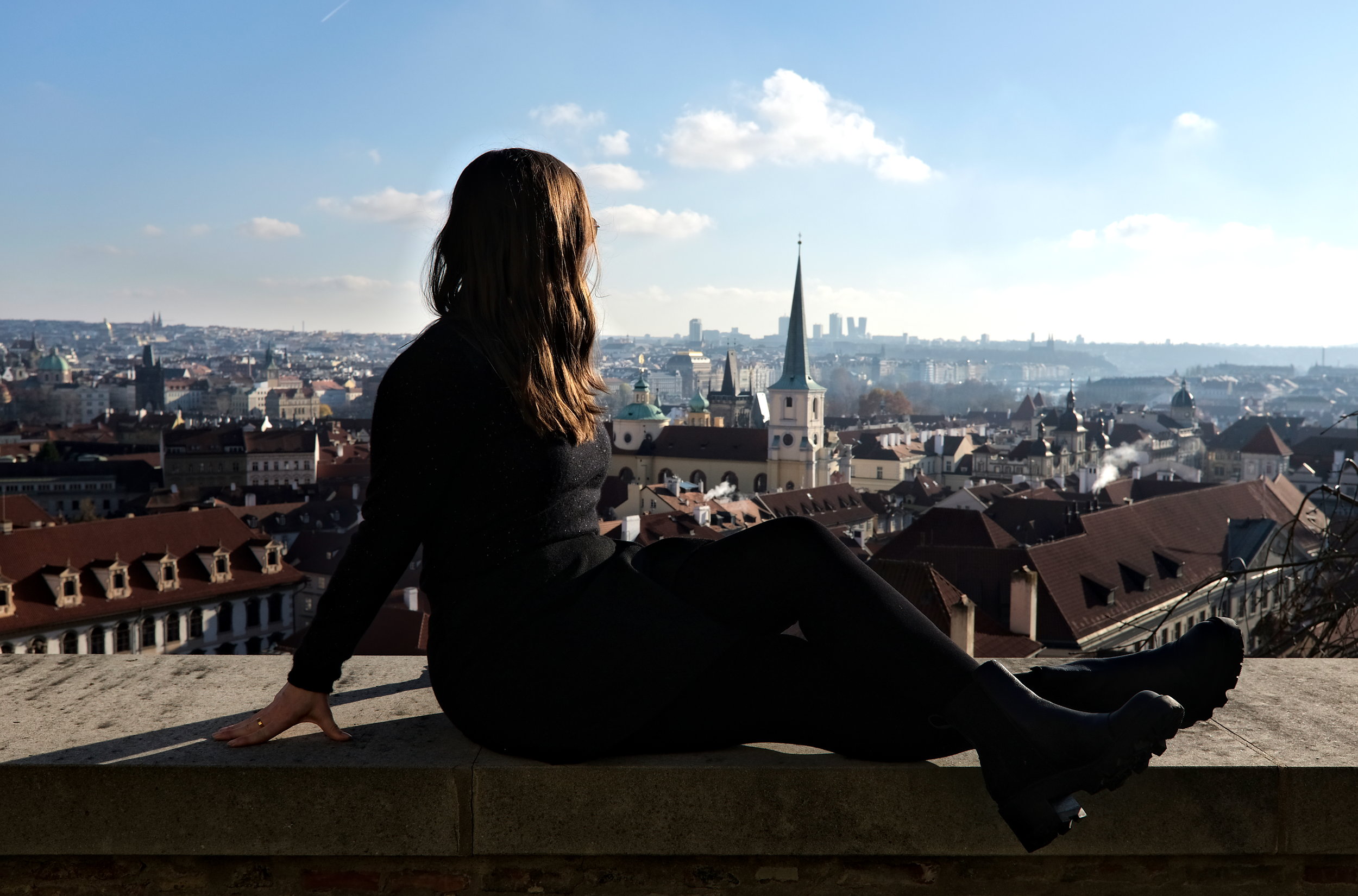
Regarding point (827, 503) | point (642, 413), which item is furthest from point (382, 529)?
point (642, 413)

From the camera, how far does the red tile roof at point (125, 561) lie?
27609 mm

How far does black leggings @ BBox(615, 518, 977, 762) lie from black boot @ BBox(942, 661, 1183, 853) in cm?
7

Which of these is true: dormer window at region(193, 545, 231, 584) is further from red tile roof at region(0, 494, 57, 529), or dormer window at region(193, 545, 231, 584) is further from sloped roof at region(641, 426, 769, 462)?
sloped roof at region(641, 426, 769, 462)

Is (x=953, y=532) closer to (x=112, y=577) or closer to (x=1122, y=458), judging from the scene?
(x=112, y=577)

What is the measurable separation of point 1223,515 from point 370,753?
41738 mm

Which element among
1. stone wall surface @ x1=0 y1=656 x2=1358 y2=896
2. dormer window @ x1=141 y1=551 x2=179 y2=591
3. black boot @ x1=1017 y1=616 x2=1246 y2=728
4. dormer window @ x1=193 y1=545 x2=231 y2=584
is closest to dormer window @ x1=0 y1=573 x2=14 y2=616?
dormer window @ x1=141 y1=551 x2=179 y2=591

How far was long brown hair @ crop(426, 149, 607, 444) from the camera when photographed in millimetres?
2426

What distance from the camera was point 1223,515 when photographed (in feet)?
131

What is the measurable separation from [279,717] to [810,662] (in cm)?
105

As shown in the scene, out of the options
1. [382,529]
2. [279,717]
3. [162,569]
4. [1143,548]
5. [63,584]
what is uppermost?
[382,529]

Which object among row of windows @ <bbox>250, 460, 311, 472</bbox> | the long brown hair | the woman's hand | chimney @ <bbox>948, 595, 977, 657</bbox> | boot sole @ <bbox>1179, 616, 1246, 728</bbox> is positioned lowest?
row of windows @ <bbox>250, 460, 311, 472</bbox>

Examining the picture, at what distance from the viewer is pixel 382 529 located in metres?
2.40

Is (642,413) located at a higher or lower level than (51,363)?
lower

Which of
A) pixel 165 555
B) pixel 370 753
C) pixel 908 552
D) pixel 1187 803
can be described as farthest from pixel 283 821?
pixel 165 555
